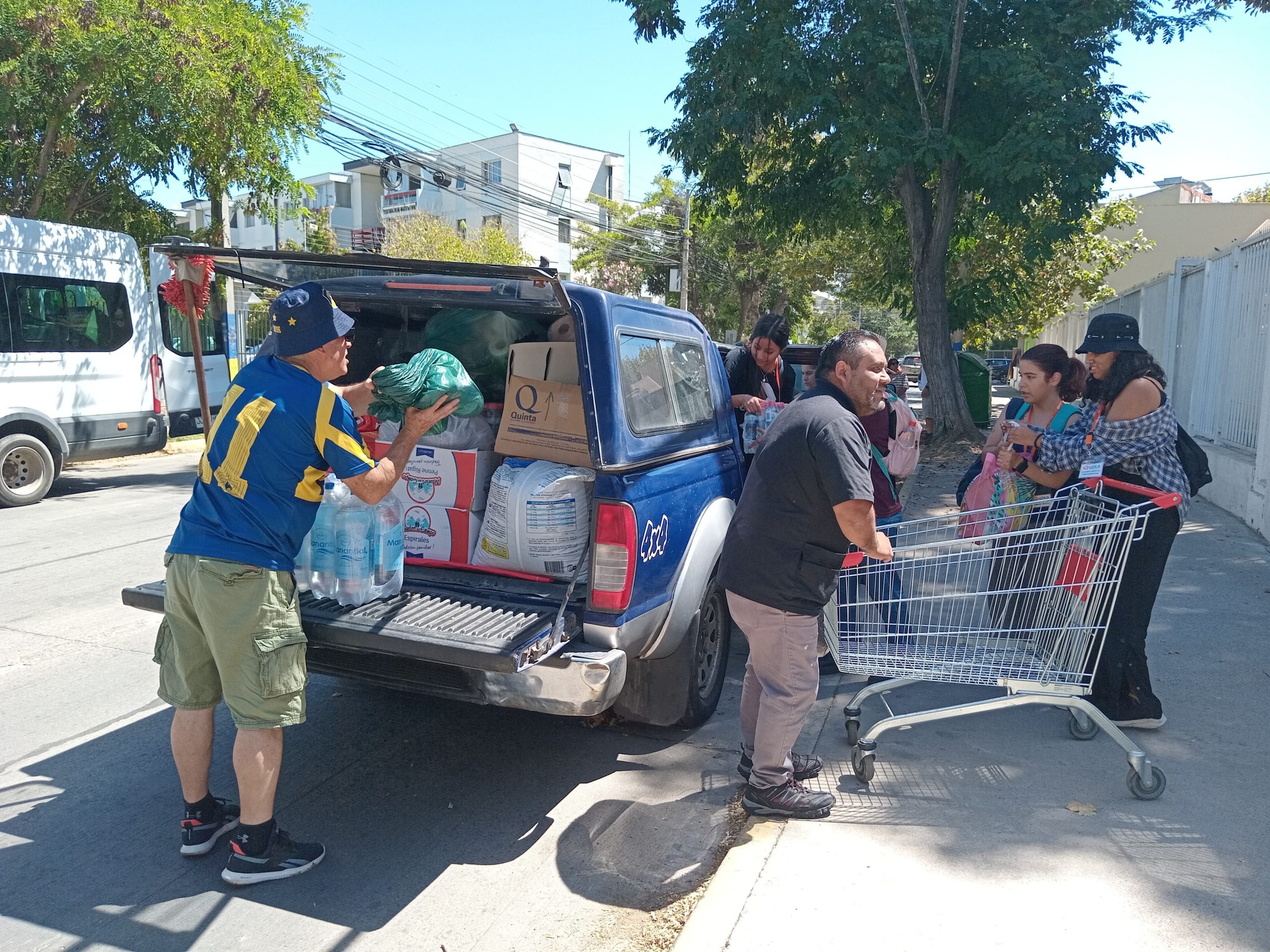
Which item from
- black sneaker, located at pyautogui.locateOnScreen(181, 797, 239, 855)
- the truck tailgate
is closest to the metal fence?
the truck tailgate

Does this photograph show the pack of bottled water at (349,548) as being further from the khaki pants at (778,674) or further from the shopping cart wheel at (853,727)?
the shopping cart wheel at (853,727)

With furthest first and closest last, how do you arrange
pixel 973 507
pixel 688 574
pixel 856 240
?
pixel 856 240
pixel 973 507
pixel 688 574

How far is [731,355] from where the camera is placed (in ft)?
21.5

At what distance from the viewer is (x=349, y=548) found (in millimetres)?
3689

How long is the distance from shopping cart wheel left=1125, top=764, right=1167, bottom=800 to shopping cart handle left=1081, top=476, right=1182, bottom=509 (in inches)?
41.5

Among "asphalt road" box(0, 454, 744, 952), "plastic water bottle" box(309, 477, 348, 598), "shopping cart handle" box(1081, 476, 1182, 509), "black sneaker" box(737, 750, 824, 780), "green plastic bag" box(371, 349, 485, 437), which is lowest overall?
"asphalt road" box(0, 454, 744, 952)

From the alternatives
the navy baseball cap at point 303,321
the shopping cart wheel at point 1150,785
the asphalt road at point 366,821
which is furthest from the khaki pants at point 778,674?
the navy baseball cap at point 303,321

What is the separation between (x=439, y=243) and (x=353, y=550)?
31.6 m

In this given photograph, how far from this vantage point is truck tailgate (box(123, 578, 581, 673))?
3.33 m

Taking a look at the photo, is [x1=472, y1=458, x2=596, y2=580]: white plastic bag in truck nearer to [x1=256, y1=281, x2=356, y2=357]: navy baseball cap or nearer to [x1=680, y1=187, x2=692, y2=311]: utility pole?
[x1=256, y1=281, x2=356, y2=357]: navy baseball cap

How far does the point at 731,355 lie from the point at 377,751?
353cm

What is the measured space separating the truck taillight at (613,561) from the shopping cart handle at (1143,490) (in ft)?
6.77

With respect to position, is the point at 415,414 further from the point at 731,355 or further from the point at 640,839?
the point at 731,355

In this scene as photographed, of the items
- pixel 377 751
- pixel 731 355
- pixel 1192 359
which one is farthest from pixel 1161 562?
pixel 1192 359
